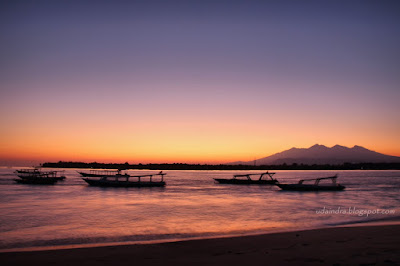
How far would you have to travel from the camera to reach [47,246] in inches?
542

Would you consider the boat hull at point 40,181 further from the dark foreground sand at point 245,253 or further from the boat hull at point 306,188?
the dark foreground sand at point 245,253

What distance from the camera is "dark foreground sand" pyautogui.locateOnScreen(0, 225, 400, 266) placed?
9.54 m

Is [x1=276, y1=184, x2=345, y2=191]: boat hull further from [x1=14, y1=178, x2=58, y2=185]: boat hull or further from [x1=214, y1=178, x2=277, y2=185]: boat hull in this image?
[x1=14, y1=178, x2=58, y2=185]: boat hull

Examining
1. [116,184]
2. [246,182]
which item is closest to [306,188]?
[246,182]

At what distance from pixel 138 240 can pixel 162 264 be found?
595 centimetres

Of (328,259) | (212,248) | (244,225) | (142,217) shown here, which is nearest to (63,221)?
(142,217)

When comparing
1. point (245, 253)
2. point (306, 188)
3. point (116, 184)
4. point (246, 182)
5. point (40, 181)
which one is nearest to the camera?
point (245, 253)

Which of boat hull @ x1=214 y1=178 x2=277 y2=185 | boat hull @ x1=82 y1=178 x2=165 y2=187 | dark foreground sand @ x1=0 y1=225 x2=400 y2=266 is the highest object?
dark foreground sand @ x1=0 y1=225 x2=400 y2=266

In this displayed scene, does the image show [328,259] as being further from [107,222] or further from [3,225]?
[3,225]

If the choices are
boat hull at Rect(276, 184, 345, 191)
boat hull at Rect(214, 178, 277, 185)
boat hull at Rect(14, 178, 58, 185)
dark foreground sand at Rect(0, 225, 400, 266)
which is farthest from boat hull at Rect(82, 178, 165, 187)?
dark foreground sand at Rect(0, 225, 400, 266)

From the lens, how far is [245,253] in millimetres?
10734

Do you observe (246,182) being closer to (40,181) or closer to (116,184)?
(116,184)

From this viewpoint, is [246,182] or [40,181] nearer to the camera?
[40,181]

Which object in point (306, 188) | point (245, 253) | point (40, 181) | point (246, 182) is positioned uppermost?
point (245, 253)
